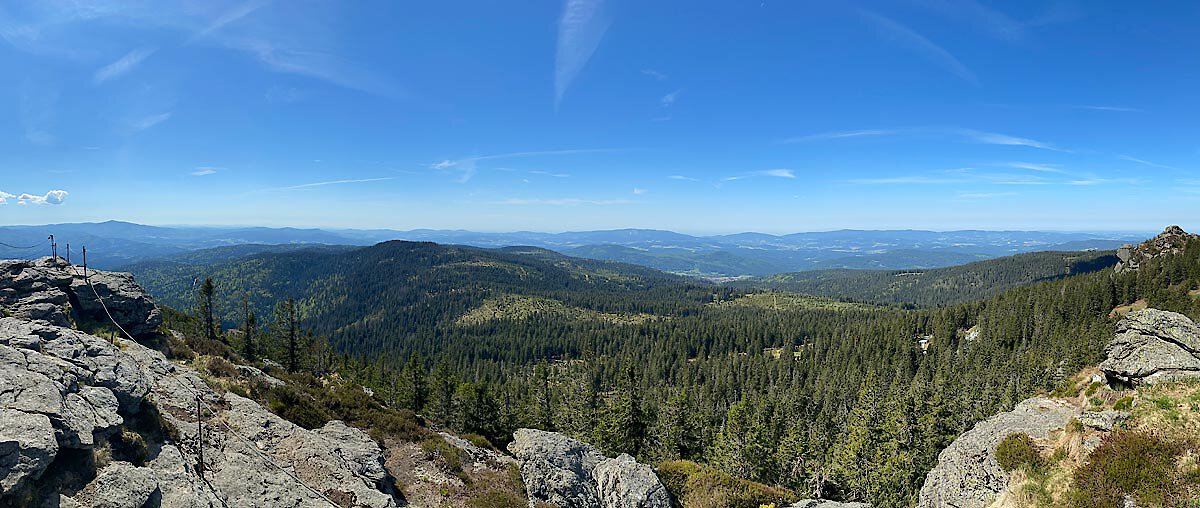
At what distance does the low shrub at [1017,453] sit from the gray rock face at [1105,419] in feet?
8.82

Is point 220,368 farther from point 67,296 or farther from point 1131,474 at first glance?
point 1131,474

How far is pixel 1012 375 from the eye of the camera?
3150 inches

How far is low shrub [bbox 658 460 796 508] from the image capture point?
29.8 m

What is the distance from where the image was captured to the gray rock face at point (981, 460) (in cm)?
2403

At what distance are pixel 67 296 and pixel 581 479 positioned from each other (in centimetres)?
4461

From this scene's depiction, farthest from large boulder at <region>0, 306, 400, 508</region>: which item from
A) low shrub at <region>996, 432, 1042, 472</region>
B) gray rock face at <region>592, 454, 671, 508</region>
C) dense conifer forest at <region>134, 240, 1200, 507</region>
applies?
low shrub at <region>996, 432, 1042, 472</region>

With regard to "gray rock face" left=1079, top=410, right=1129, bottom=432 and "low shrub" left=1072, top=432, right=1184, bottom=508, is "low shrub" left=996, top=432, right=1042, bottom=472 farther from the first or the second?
"gray rock face" left=1079, top=410, right=1129, bottom=432

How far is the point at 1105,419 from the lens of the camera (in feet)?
72.4

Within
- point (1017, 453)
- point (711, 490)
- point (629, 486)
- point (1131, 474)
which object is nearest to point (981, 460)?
point (1017, 453)

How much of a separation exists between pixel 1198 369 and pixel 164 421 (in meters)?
65.3

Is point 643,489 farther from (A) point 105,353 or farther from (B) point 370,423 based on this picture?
(A) point 105,353

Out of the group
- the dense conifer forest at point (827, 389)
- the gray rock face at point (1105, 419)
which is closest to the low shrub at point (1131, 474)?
the gray rock face at point (1105, 419)

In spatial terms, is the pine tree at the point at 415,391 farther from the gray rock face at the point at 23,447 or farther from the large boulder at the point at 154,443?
the gray rock face at the point at 23,447

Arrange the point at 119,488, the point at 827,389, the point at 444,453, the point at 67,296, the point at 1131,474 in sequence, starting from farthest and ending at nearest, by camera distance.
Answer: the point at 827,389 < the point at 67,296 < the point at 444,453 < the point at 1131,474 < the point at 119,488
